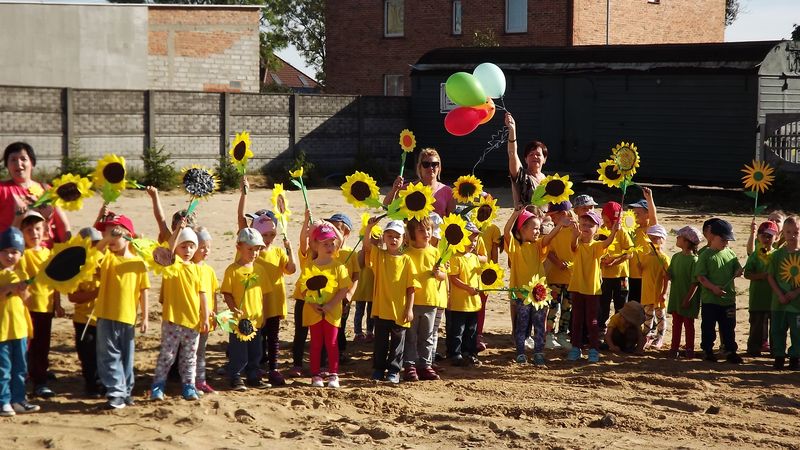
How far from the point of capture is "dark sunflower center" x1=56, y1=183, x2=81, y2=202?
7.62m

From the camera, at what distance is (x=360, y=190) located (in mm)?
8742

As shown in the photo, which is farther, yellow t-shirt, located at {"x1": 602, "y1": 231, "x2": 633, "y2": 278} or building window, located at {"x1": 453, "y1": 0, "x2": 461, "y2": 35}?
building window, located at {"x1": 453, "y1": 0, "x2": 461, "y2": 35}

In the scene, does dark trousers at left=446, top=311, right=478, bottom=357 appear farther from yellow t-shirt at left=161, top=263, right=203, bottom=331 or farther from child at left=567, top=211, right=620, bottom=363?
yellow t-shirt at left=161, top=263, right=203, bottom=331

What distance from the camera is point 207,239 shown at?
26.3ft

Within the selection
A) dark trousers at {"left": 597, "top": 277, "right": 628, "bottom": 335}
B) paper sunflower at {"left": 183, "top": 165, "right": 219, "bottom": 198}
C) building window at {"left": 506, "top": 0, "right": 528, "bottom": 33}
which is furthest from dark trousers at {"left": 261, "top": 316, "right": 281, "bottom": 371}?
building window at {"left": 506, "top": 0, "right": 528, "bottom": 33}

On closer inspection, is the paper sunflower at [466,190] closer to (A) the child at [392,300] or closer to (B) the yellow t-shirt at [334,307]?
(A) the child at [392,300]

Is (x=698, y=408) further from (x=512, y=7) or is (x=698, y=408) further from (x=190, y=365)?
(x=512, y=7)

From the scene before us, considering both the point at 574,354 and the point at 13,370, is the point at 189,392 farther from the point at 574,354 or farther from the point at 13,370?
the point at 574,354

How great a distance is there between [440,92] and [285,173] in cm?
461

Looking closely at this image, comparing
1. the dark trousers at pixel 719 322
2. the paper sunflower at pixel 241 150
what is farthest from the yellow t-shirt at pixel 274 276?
the dark trousers at pixel 719 322

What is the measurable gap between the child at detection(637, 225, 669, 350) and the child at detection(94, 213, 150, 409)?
4545mm

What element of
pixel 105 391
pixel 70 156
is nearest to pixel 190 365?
pixel 105 391

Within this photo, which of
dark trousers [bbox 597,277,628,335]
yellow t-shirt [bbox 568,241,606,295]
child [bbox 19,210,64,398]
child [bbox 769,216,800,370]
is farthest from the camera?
dark trousers [bbox 597,277,628,335]

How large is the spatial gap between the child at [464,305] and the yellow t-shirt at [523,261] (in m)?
0.30
